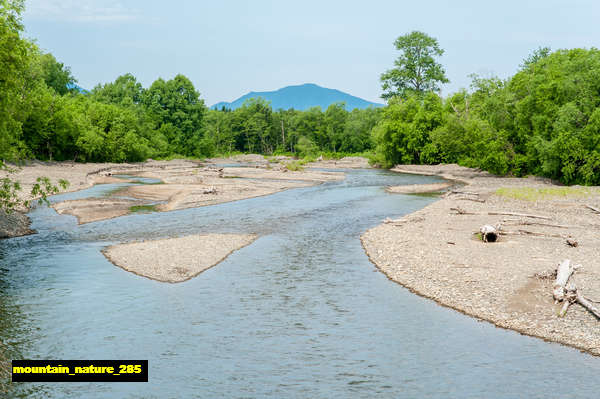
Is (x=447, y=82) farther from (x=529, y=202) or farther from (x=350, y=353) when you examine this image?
(x=350, y=353)

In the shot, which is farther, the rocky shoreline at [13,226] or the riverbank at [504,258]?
the rocky shoreline at [13,226]

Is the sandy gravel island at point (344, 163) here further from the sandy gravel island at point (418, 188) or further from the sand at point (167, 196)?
the sandy gravel island at point (418, 188)

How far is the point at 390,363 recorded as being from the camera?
14.6m

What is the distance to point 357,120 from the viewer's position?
512 ft

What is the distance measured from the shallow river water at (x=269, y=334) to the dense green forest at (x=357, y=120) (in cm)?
1217

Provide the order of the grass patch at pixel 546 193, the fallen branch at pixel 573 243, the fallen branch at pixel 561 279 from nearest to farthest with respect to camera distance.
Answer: the fallen branch at pixel 561 279 → the fallen branch at pixel 573 243 → the grass patch at pixel 546 193

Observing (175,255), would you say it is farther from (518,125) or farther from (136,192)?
(518,125)

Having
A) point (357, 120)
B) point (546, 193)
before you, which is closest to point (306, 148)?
point (357, 120)

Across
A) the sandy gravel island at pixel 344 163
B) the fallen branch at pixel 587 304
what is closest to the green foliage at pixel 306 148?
the sandy gravel island at pixel 344 163

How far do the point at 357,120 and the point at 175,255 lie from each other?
5312 inches

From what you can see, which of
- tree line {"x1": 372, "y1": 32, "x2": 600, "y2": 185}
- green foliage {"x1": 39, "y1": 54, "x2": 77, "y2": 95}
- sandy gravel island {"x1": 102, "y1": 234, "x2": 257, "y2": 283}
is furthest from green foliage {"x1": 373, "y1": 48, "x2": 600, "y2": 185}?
green foliage {"x1": 39, "y1": 54, "x2": 77, "y2": 95}

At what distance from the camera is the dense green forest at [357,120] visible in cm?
4941

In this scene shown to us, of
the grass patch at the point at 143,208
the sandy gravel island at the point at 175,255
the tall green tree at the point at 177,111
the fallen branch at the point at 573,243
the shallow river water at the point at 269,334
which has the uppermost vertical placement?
the tall green tree at the point at 177,111

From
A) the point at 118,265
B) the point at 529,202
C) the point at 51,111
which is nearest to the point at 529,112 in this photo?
the point at 529,202
